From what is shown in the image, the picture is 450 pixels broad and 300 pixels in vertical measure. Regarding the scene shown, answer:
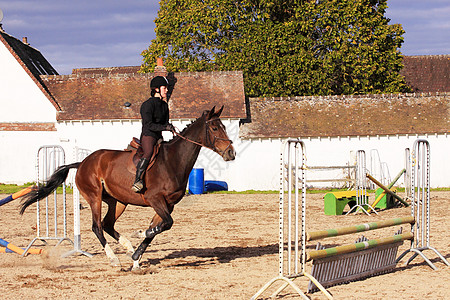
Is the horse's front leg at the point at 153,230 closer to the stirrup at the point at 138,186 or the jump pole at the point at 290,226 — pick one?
the stirrup at the point at 138,186

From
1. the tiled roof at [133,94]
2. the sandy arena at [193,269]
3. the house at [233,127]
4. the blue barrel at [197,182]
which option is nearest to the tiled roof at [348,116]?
the house at [233,127]

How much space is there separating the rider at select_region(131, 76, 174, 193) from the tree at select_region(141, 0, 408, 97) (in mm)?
28538

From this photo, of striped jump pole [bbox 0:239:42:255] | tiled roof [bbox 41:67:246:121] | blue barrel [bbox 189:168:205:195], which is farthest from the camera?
tiled roof [bbox 41:67:246:121]

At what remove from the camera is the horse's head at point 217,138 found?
8922mm

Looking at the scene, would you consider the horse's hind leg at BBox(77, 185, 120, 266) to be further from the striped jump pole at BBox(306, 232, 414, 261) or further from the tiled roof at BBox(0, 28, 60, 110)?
the tiled roof at BBox(0, 28, 60, 110)

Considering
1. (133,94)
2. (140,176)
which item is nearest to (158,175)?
(140,176)

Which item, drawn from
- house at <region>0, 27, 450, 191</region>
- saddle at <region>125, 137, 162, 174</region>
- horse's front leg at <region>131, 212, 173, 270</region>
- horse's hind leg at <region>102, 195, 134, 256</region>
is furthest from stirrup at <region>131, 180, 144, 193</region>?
house at <region>0, 27, 450, 191</region>

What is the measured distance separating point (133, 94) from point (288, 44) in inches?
435

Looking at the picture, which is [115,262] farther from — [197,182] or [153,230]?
[197,182]

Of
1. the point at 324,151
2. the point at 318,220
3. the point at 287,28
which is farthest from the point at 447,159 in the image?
the point at 318,220

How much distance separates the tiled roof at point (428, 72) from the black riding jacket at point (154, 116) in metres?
44.5

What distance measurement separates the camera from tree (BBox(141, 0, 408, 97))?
123 feet

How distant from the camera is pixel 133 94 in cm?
3359

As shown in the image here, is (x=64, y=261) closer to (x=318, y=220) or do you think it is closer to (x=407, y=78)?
(x=318, y=220)
